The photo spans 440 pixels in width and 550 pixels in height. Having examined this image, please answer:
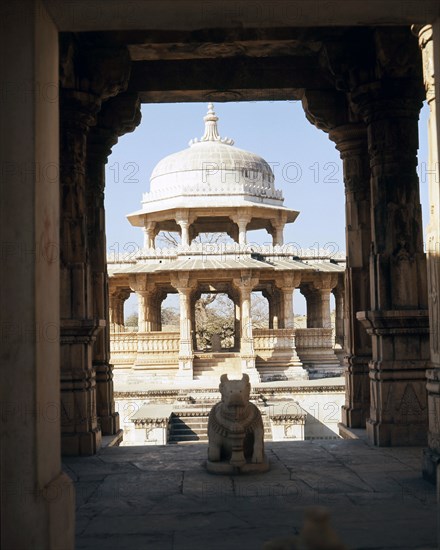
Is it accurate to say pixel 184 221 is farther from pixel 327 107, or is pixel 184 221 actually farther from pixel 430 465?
pixel 430 465

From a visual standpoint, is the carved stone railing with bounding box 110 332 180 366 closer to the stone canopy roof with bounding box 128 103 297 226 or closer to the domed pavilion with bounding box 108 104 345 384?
the domed pavilion with bounding box 108 104 345 384

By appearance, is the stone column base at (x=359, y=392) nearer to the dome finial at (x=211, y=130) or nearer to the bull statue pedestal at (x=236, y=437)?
the bull statue pedestal at (x=236, y=437)

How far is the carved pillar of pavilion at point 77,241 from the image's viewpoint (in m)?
7.09

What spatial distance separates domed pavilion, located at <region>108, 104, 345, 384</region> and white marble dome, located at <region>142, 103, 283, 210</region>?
4 centimetres

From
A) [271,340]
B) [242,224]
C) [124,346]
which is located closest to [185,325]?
[124,346]

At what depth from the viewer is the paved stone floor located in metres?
4.04

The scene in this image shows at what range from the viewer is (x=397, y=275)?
A: 286 inches

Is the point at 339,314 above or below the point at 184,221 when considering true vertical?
below

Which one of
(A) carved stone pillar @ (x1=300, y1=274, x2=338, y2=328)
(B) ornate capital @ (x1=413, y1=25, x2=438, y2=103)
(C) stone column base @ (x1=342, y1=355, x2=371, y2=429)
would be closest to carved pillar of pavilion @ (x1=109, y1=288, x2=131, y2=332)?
(A) carved stone pillar @ (x1=300, y1=274, x2=338, y2=328)

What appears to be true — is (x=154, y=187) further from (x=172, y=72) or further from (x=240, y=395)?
(x=240, y=395)

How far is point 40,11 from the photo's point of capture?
3.41 m

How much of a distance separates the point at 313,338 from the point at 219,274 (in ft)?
13.9

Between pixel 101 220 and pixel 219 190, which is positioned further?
pixel 219 190

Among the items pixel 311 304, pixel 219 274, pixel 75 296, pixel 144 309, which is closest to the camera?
pixel 75 296
